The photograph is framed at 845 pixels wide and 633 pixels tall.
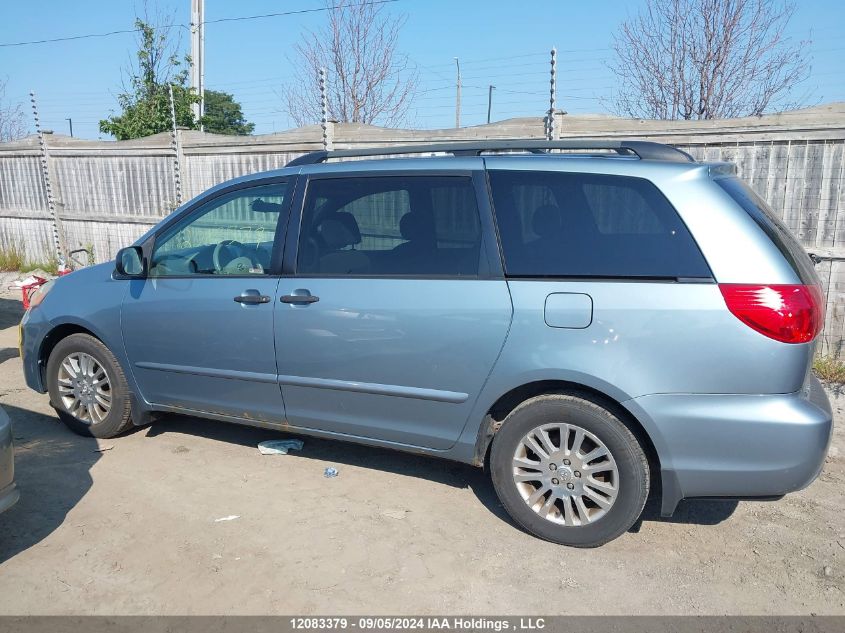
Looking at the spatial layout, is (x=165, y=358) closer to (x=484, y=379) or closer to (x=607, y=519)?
(x=484, y=379)

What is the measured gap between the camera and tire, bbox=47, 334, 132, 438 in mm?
4684

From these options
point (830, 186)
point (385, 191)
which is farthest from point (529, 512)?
point (830, 186)

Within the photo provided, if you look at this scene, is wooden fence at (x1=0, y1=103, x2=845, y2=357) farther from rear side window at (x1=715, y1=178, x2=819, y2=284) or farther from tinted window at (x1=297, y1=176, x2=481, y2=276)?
tinted window at (x1=297, y1=176, x2=481, y2=276)

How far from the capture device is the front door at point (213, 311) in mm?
4117

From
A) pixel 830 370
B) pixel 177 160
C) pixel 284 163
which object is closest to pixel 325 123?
pixel 284 163

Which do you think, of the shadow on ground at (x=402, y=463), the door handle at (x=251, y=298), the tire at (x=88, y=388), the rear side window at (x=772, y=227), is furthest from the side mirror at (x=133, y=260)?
the rear side window at (x=772, y=227)

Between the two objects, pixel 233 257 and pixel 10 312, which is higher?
pixel 233 257

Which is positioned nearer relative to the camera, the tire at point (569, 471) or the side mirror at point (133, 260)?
the tire at point (569, 471)

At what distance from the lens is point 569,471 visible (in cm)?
340

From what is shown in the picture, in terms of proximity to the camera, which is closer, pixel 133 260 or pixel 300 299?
pixel 300 299

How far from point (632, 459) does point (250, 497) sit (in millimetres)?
2135

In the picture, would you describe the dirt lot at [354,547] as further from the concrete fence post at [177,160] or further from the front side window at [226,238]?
the concrete fence post at [177,160]

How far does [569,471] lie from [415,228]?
59.0 inches

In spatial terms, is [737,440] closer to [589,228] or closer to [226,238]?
[589,228]
